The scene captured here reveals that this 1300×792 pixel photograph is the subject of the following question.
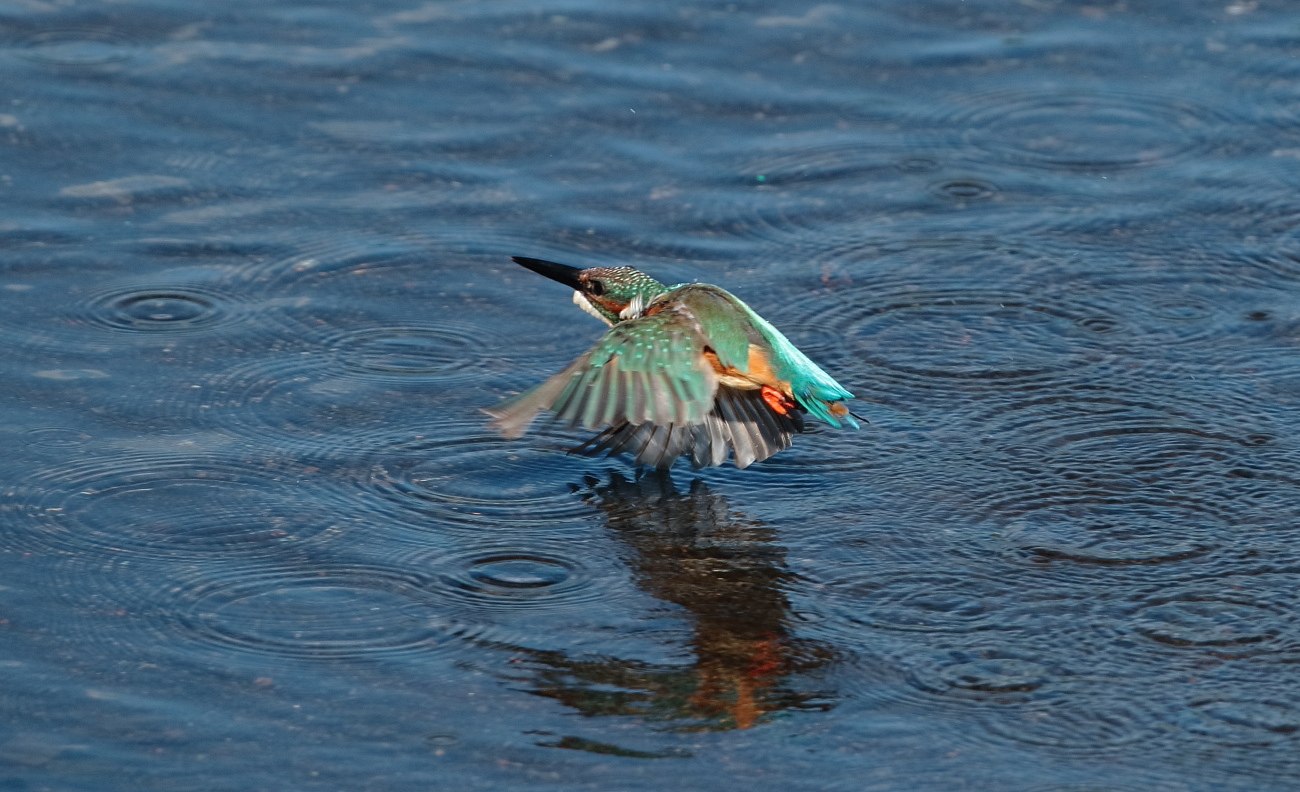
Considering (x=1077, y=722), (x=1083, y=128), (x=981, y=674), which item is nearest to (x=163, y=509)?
(x=981, y=674)

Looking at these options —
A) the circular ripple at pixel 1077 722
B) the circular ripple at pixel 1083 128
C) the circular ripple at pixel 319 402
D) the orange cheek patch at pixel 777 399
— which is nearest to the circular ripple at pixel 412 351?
the circular ripple at pixel 319 402

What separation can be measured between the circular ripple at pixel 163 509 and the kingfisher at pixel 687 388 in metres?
0.64

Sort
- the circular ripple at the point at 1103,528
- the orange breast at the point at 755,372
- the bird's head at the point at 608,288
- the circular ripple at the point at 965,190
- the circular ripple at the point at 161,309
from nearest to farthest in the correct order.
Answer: the circular ripple at the point at 1103,528 < the orange breast at the point at 755,372 < the bird's head at the point at 608,288 < the circular ripple at the point at 161,309 < the circular ripple at the point at 965,190

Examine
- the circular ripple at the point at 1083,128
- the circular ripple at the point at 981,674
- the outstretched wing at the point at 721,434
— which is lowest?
the circular ripple at the point at 981,674

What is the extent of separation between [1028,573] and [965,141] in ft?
9.71

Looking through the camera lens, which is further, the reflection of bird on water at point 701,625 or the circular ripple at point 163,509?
the circular ripple at point 163,509

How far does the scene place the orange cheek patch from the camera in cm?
480

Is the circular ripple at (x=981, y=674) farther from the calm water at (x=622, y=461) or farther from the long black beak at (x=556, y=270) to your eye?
the long black beak at (x=556, y=270)

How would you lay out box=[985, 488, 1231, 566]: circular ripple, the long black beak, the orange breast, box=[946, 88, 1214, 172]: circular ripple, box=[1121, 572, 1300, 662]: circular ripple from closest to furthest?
box=[1121, 572, 1300, 662]: circular ripple, box=[985, 488, 1231, 566]: circular ripple, the orange breast, the long black beak, box=[946, 88, 1214, 172]: circular ripple

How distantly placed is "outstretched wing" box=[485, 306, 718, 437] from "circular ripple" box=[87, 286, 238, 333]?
5.01 ft

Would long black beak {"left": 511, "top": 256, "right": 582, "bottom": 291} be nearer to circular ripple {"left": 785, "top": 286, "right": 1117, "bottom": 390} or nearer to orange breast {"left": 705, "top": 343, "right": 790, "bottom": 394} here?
orange breast {"left": 705, "top": 343, "right": 790, "bottom": 394}

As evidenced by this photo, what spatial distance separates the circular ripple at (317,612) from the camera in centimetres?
402

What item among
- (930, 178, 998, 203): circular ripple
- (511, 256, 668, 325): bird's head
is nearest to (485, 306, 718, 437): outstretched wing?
(511, 256, 668, 325): bird's head

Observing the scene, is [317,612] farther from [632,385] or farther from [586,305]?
[586,305]
